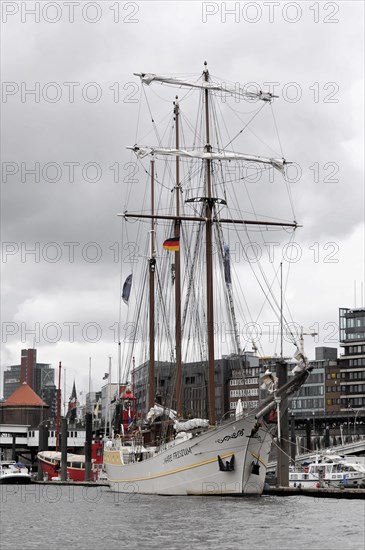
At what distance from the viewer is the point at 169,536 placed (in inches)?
1630

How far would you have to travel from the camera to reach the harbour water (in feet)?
129

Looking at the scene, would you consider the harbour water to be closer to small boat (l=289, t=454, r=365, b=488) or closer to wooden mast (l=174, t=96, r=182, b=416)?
wooden mast (l=174, t=96, r=182, b=416)

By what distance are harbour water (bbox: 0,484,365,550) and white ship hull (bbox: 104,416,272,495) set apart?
1.33 m

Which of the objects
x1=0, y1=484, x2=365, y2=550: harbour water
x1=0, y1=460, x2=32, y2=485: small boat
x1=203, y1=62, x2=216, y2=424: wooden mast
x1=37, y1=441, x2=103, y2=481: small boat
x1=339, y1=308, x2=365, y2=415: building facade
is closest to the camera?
x1=0, y1=484, x2=365, y2=550: harbour water

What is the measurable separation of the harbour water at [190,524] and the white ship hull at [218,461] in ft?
4.38

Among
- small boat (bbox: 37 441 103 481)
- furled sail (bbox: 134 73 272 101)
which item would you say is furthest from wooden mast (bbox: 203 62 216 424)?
small boat (bbox: 37 441 103 481)

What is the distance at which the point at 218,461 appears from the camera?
211 ft

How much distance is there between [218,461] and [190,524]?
1807 centimetres

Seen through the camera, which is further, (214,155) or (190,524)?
(214,155)

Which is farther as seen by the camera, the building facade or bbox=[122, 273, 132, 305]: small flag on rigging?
the building facade

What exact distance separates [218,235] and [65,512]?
23.3 meters

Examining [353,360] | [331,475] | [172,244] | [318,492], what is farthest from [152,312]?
[353,360]

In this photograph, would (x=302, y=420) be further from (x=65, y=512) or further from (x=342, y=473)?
(x=65, y=512)

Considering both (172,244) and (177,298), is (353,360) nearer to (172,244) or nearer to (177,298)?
(177,298)
